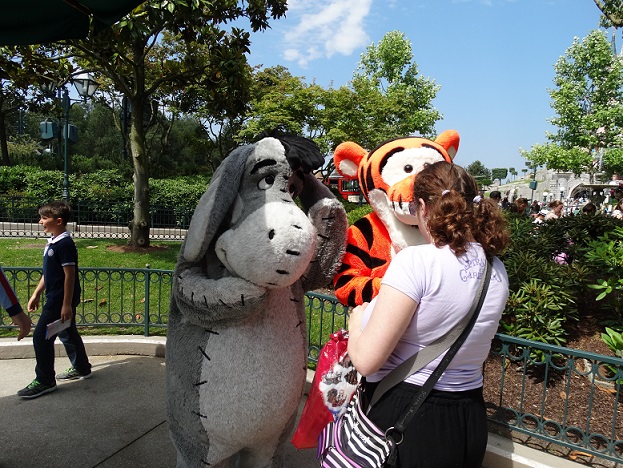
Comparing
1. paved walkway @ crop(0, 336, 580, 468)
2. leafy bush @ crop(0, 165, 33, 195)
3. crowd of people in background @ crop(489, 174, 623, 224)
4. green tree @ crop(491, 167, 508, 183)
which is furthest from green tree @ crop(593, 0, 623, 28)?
green tree @ crop(491, 167, 508, 183)

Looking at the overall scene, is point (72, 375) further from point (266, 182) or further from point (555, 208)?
point (555, 208)

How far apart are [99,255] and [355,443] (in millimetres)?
9040

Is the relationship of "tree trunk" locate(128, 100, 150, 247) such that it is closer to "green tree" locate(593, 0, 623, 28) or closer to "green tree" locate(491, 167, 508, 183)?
"green tree" locate(593, 0, 623, 28)

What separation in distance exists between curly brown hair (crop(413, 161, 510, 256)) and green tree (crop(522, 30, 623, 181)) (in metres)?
22.7

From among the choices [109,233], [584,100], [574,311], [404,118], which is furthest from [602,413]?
[584,100]

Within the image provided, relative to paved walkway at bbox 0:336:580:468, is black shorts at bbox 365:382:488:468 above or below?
above

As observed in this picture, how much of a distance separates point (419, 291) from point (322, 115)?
17315 millimetres

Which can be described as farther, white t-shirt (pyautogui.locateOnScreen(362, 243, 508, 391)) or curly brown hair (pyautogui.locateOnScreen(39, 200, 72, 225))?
curly brown hair (pyautogui.locateOnScreen(39, 200, 72, 225))

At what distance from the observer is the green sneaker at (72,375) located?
4.18 m

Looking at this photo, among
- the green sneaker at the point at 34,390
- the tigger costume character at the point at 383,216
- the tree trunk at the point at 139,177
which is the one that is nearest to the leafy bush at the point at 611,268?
the tigger costume character at the point at 383,216

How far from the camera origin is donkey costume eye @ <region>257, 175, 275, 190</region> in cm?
200

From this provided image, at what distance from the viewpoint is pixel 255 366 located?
198cm

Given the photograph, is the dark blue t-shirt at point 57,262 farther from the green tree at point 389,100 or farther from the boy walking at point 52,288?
the green tree at point 389,100

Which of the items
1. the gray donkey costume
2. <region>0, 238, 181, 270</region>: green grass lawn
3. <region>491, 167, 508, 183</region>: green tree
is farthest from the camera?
<region>491, 167, 508, 183</region>: green tree
